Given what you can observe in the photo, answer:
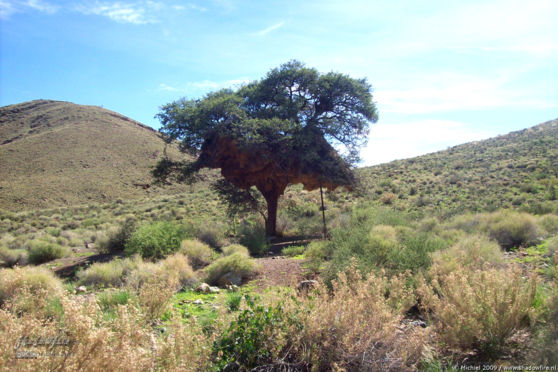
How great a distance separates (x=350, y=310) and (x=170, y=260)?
672 centimetres

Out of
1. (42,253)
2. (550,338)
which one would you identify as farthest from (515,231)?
(42,253)

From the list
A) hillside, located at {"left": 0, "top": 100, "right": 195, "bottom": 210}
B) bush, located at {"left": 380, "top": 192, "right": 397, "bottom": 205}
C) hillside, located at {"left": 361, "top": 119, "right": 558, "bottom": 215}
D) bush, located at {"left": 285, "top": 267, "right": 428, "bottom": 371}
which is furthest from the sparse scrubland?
hillside, located at {"left": 0, "top": 100, "right": 195, "bottom": 210}

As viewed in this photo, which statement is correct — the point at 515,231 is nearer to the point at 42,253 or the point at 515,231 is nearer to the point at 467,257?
the point at 467,257

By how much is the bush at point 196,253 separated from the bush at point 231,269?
1959mm

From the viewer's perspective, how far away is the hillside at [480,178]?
20.6 m

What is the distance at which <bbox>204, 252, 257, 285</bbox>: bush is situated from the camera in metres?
9.14

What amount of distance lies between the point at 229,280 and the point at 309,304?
193 inches

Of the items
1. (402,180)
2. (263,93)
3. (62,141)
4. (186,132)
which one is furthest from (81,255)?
(62,141)

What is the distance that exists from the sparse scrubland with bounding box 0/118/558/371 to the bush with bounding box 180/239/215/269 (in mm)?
48

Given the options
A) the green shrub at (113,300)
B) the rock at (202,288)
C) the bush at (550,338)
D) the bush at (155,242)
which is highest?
the bush at (155,242)

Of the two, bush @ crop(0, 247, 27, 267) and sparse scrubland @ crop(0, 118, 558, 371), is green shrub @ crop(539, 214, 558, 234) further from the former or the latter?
bush @ crop(0, 247, 27, 267)

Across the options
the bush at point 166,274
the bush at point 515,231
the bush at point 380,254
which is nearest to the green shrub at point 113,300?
the bush at point 166,274

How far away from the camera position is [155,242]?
1158cm

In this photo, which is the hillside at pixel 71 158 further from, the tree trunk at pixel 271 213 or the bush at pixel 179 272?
the bush at pixel 179 272
